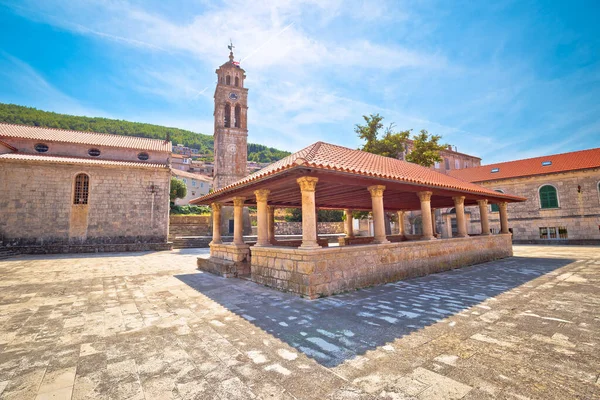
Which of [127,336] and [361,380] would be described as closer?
[361,380]

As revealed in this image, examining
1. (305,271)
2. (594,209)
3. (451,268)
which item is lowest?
(451,268)

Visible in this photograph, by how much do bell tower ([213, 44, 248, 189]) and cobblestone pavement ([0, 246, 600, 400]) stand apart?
21.3m

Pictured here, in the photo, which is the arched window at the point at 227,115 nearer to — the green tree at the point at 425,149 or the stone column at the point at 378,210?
the green tree at the point at 425,149

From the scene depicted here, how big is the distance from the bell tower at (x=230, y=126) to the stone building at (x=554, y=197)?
24.6m

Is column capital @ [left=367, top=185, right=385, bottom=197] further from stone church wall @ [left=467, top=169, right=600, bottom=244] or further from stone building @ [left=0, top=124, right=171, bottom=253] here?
stone church wall @ [left=467, top=169, right=600, bottom=244]

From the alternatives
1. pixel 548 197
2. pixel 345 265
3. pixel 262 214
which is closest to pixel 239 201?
pixel 262 214

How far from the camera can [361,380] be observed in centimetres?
251

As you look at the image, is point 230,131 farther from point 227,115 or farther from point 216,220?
point 216,220

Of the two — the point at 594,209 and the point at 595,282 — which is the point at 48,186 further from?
the point at 594,209

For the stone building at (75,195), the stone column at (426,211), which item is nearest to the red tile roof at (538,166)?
the stone column at (426,211)

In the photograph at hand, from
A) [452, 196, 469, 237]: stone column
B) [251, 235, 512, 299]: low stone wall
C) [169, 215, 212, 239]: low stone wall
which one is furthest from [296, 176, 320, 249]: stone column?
[169, 215, 212, 239]: low stone wall

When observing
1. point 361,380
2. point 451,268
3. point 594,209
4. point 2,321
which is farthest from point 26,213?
point 594,209

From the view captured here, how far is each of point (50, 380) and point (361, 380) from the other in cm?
318

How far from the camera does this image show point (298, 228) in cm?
3177
